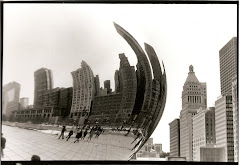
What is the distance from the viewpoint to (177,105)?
10.0 ft

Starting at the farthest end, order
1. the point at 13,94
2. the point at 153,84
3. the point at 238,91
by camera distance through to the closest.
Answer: the point at 153,84 < the point at 13,94 < the point at 238,91

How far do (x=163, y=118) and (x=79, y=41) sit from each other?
105 centimetres

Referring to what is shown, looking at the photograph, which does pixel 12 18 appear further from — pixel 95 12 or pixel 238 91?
pixel 238 91

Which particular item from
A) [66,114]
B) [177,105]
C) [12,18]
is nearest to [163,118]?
[177,105]

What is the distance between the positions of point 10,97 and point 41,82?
11.8 inches

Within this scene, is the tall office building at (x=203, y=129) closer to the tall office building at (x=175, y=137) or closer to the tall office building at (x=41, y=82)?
the tall office building at (x=175, y=137)

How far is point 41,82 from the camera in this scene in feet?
9.72

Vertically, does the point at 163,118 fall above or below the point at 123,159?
above

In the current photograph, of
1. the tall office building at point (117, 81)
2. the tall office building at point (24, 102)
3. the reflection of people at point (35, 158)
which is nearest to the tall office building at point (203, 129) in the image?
the tall office building at point (117, 81)

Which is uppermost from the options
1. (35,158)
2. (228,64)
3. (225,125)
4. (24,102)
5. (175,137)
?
(228,64)

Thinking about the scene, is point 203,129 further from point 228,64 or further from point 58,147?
point 58,147

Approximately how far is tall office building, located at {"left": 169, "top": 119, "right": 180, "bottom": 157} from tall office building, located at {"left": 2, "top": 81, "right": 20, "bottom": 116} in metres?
1.42

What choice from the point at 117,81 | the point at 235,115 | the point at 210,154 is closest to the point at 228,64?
the point at 235,115

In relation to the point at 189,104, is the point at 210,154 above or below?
below
